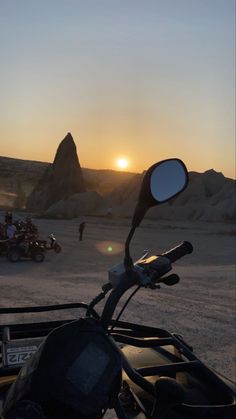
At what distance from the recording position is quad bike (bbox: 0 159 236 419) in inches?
62.7

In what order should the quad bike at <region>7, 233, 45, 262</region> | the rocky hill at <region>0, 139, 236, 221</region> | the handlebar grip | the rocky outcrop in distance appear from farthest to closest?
1. the rocky hill at <region>0, 139, 236, 221</region>
2. the rocky outcrop in distance
3. the quad bike at <region>7, 233, 45, 262</region>
4. the handlebar grip

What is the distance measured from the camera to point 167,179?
7.34ft

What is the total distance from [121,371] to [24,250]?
16950 millimetres

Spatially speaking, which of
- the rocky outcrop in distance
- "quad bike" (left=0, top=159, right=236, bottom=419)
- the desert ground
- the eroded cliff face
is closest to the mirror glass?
"quad bike" (left=0, top=159, right=236, bottom=419)

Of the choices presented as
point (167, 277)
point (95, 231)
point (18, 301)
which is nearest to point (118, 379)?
point (167, 277)

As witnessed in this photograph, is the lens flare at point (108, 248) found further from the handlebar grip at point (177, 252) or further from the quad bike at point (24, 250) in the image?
the handlebar grip at point (177, 252)

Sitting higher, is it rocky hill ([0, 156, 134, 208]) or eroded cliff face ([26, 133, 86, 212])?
rocky hill ([0, 156, 134, 208])

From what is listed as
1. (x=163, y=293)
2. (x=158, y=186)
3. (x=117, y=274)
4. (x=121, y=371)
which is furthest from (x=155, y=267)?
(x=163, y=293)

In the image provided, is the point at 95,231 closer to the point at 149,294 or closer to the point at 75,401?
the point at 149,294

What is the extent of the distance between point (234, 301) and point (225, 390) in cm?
893

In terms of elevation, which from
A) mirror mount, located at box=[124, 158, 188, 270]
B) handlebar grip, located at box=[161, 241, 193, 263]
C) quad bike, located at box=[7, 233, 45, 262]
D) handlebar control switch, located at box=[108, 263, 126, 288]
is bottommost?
quad bike, located at box=[7, 233, 45, 262]

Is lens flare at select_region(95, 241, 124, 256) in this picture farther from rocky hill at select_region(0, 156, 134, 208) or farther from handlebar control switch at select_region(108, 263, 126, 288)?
rocky hill at select_region(0, 156, 134, 208)

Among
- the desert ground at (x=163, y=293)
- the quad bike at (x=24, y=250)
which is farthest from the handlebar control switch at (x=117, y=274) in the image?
the quad bike at (x=24, y=250)

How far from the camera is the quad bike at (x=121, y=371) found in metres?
1.59
